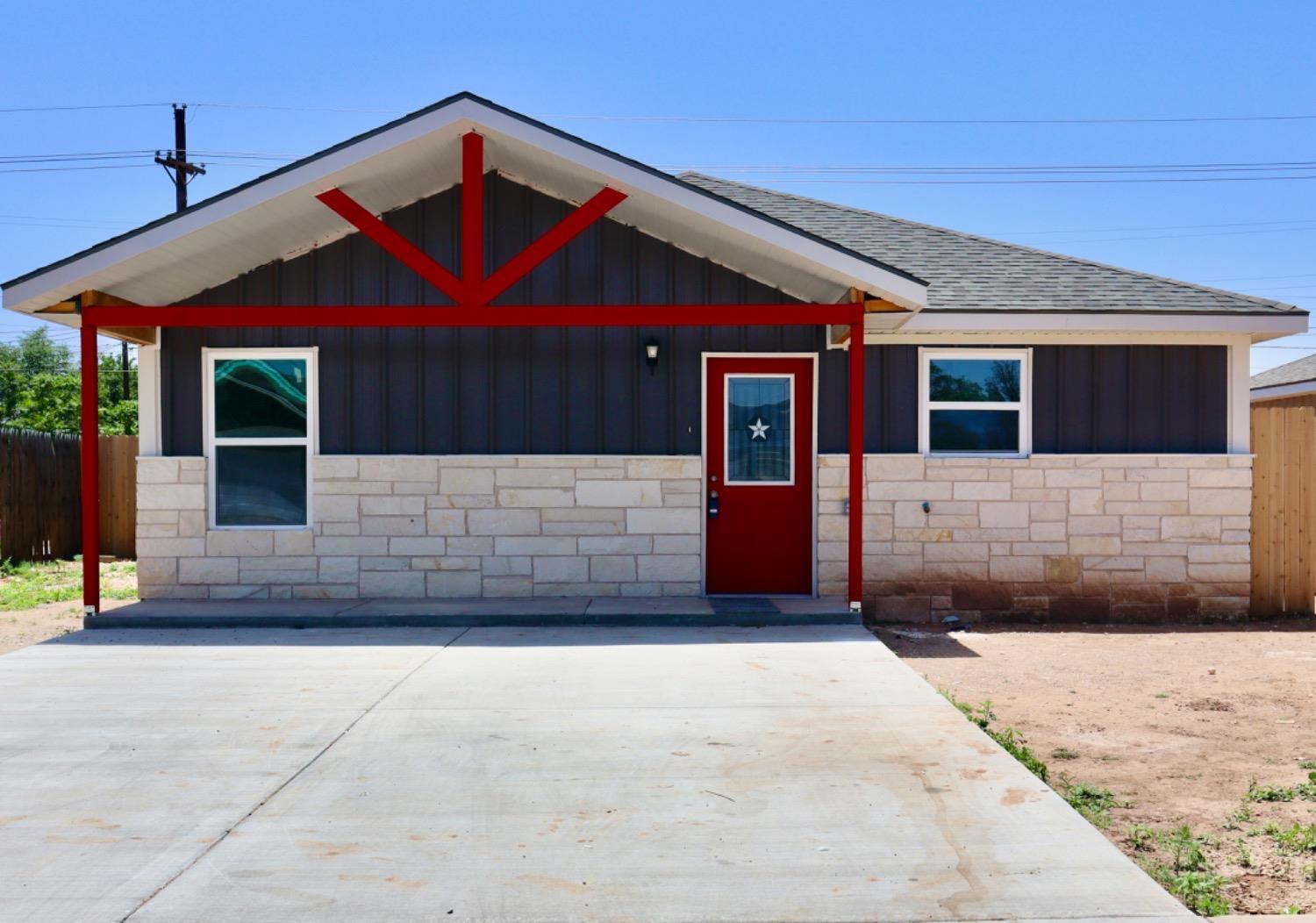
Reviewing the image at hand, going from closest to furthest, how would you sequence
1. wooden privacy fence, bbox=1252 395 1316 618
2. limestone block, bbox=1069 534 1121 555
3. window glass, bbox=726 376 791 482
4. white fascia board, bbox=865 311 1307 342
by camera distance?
white fascia board, bbox=865 311 1307 342, window glass, bbox=726 376 791 482, limestone block, bbox=1069 534 1121 555, wooden privacy fence, bbox=1252 395 1316 618

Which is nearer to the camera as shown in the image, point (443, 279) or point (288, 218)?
point (443, 279)

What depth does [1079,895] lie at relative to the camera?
→ 3.56 metres

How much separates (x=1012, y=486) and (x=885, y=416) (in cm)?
140

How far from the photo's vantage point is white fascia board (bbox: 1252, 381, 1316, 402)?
17.8 meters

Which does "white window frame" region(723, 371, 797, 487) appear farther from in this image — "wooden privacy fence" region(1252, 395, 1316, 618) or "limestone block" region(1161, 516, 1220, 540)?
"wooden privacy fence" region(1252, 395, 1316, 618)

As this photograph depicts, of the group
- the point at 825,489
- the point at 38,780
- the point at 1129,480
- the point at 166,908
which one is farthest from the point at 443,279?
the point at 1129,480

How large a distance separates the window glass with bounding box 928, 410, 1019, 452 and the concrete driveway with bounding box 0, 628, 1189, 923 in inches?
141

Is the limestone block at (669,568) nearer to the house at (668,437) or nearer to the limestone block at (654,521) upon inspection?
the house at (668,437)

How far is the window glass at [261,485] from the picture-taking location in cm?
983

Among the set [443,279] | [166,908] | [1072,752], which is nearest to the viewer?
[166,908]

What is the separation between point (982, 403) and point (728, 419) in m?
2.51

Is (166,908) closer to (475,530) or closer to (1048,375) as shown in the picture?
(475,530)

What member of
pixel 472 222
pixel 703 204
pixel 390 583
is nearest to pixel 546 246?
pixel 472 222

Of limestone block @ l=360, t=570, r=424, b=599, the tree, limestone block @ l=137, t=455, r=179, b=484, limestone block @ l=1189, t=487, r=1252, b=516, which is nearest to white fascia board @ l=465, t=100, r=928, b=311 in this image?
limestone block @ l=1189, t=487, r=1252, b=516
